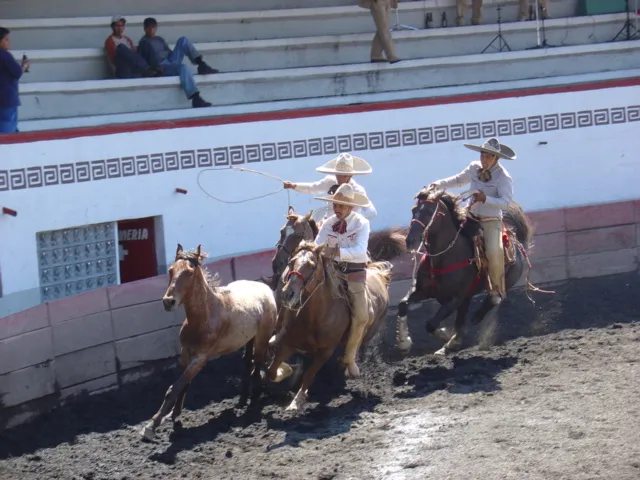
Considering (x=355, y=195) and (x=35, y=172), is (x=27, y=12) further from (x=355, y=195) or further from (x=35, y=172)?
(x=355, y=195)

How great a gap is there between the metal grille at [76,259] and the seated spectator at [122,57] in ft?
6.72

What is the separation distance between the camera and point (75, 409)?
9961mm

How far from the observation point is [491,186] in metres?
11.6

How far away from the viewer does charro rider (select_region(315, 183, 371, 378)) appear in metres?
9.62

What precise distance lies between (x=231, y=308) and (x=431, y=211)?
238cm

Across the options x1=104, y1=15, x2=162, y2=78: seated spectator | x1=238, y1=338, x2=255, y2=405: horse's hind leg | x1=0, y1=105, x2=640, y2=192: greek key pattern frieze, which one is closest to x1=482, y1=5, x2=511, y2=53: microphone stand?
x1=0, y1=105, x2=640, y2=192: greek key pattern frieze

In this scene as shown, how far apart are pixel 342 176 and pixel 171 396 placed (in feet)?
9.27

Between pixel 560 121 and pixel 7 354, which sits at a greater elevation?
pixel 560 121

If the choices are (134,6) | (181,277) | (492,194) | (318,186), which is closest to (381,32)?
(134,6)

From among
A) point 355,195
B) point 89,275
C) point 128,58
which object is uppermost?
point 128,58

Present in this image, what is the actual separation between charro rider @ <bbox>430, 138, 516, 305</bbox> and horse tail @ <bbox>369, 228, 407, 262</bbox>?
0.81 meters

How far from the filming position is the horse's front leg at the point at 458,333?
1138 centimetres

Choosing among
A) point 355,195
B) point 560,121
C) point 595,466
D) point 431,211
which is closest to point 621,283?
point 560,121

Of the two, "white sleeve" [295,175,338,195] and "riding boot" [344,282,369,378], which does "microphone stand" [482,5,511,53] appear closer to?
"white sleeve" [295,175,338,195]
